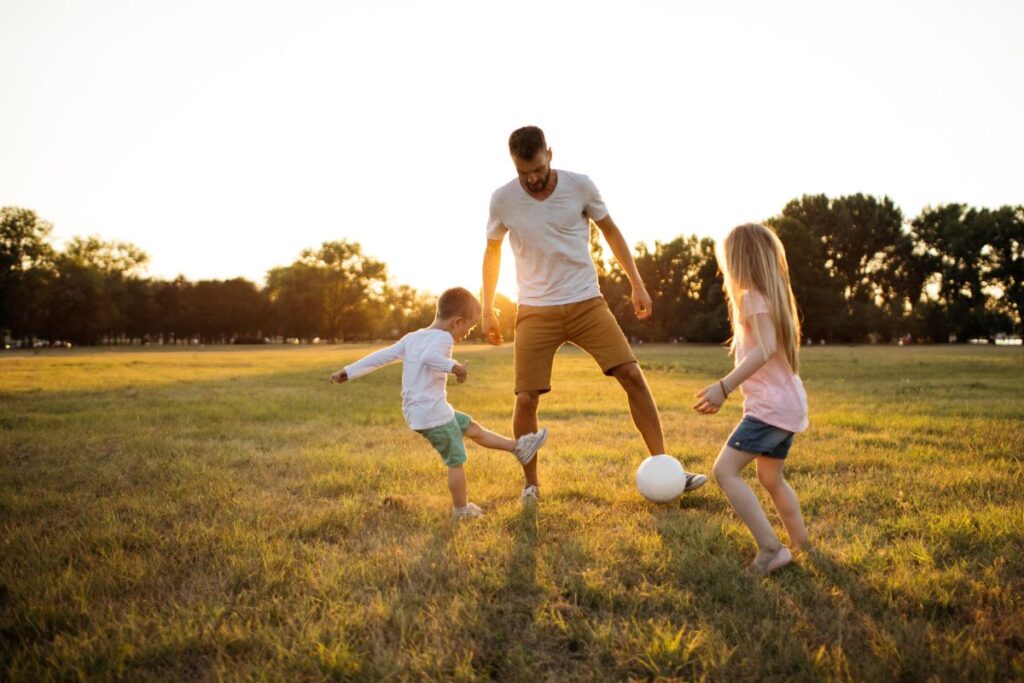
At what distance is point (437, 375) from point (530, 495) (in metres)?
1.22

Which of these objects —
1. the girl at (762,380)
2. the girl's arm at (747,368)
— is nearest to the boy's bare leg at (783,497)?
the girl at (762,380)

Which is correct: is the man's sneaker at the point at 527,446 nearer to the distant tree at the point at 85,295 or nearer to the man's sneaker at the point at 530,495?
the man's sneaker at the point at 530,495

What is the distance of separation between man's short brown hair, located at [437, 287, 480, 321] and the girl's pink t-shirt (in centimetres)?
208

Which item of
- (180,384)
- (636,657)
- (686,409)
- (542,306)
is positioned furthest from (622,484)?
(180,384)

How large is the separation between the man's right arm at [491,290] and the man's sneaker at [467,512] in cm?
138

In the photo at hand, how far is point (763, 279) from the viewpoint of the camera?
3764mm

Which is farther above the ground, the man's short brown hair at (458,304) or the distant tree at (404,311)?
the distant tree at (404,311)

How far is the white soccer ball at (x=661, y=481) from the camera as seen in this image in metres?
4.92

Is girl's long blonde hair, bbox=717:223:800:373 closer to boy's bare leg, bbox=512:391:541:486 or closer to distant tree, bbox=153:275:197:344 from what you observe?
boy's bare leg, bbox=512:391:541:486

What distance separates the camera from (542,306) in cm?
538

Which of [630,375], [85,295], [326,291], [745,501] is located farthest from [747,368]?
[326,291]

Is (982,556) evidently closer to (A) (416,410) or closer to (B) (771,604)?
(B) (771,604)

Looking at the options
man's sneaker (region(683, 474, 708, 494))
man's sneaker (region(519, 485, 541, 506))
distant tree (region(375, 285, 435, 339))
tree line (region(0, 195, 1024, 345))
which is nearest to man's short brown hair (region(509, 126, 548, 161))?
man's sneaker (region(519, 485, 541, 506))

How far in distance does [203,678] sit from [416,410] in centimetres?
251
